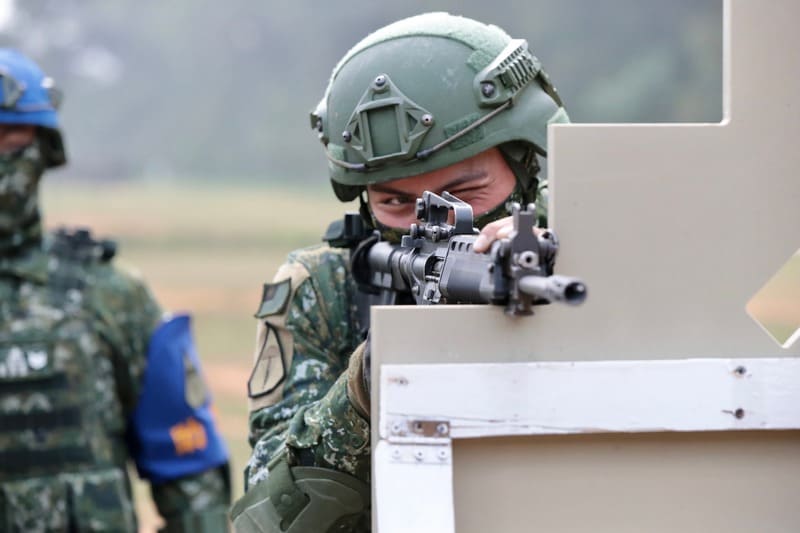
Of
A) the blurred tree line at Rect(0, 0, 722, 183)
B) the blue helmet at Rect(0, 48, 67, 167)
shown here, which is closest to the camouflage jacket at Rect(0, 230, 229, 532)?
the blue helmet at Rect(0, 48, 67, 167)

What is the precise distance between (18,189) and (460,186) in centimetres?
288

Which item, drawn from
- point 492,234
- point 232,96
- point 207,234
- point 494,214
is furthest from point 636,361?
point 232,96

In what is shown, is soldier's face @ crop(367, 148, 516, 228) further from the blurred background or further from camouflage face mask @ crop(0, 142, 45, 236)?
the blurred background

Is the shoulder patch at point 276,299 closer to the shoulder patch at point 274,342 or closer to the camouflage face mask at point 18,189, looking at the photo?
the shoulder patch at point 274,342

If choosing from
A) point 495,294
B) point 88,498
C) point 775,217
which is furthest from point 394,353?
point 88,498

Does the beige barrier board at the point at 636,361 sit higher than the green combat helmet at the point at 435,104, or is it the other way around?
the green combat helmet at the point at 435,104

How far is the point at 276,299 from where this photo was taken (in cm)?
400

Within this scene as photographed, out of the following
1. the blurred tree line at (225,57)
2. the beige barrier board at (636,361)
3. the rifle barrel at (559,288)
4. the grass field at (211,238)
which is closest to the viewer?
the rifle barrel at (559,288)

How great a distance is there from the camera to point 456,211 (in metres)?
3.21

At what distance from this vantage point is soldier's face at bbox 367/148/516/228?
385 centimetres

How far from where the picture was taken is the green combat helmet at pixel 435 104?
3.84 metres

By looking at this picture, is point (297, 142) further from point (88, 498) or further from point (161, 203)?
point (88, 498)

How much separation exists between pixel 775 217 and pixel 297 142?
31.8 meters

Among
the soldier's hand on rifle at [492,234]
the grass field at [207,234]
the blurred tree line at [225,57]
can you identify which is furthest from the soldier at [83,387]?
the blurred tree line at [225,57]
